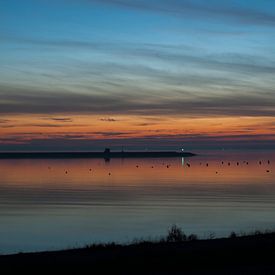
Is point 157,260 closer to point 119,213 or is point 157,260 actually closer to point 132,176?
point 119,213

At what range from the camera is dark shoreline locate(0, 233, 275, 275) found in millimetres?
10844

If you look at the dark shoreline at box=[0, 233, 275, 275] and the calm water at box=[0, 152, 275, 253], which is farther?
the calm water at box=[0, 152, 275, 253]

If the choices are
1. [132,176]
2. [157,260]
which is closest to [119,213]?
[157,260]

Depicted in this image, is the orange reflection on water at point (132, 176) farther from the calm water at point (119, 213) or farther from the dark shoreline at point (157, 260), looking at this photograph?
the dark shoreline at point (157, 260)

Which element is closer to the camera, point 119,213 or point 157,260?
point 157,260

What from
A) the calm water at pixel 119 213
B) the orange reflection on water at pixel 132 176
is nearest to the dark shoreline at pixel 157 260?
the calm water at pixel 119 213

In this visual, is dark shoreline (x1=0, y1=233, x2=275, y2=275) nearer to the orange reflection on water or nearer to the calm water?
the calm water

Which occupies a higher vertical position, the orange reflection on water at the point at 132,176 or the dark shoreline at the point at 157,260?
the orange reflection on water at the point at 132,176

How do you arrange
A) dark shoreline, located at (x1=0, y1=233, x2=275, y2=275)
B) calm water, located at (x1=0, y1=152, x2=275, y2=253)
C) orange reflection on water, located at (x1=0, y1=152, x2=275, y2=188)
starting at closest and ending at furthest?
dark shoreline, located at (x1=0, y1=233, x2=275, y2=275) → calm water, located at (x1=0, y1=152, x2=275, y2=253) → orange reflection on water, located at (x1=0, y1=152, x2=275, y2=188)

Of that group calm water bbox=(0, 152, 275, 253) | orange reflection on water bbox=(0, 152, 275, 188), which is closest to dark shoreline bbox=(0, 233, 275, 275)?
calm water bbox=(0, 152, 275, 253)

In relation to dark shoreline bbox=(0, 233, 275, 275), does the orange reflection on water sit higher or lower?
higher

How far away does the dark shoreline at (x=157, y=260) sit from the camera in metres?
10.8

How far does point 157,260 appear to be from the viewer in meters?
11.8

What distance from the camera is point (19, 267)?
11039mm
